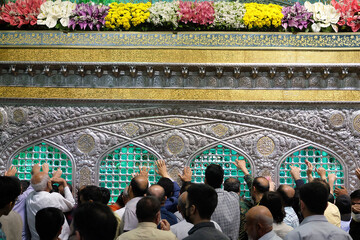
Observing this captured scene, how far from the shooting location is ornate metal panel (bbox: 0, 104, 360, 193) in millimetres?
10812

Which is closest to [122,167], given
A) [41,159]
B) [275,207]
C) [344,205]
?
[41,159]

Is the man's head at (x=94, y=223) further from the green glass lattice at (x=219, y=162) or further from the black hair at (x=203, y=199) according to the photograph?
the green glass lattice at (x=219, y=162)

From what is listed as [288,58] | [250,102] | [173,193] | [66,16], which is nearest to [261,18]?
[288,58]

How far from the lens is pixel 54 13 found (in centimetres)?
1104

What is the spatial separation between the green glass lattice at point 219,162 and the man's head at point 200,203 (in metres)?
6.13

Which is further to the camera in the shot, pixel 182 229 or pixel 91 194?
pixel 91 194

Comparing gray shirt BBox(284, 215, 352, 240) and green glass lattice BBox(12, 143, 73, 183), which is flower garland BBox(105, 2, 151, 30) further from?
gray shirt BBox(284, 215, 352, 240)

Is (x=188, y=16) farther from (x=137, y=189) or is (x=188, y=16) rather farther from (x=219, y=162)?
(x=137, y=189)

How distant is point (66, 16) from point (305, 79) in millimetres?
5472

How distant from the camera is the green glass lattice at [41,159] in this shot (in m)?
11.0

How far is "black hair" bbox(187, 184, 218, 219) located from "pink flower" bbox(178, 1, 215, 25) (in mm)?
6736

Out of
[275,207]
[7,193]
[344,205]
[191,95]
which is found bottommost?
[344,205]

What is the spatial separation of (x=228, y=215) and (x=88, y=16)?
645 centimetres

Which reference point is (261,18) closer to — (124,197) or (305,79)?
(305,79)
